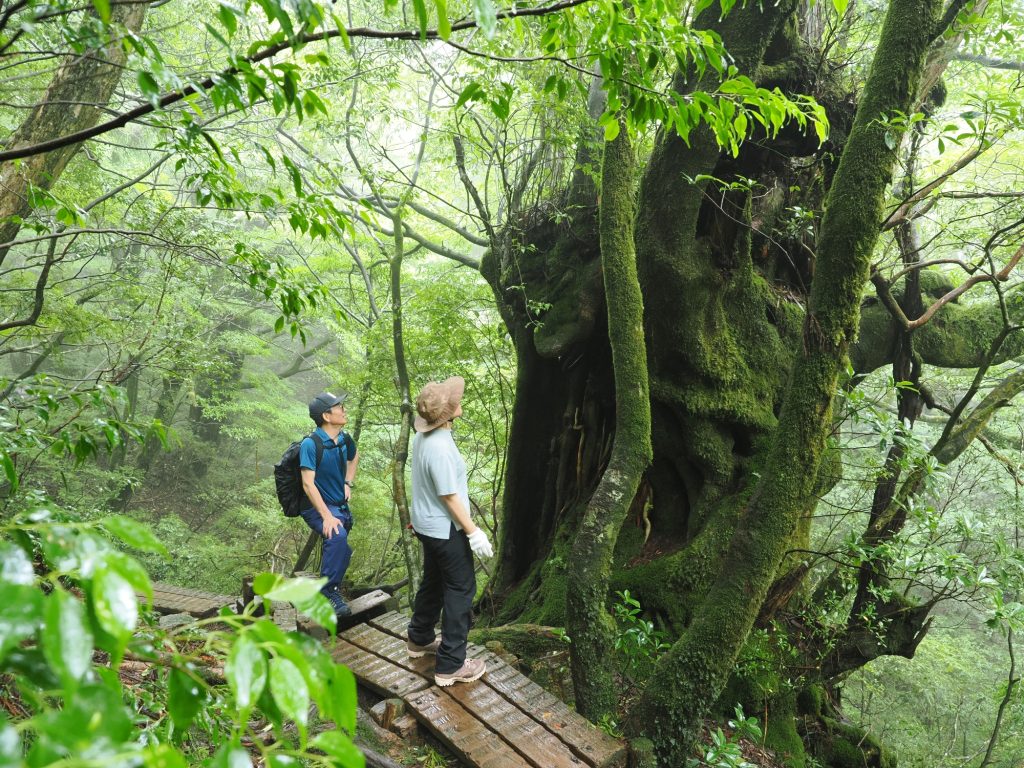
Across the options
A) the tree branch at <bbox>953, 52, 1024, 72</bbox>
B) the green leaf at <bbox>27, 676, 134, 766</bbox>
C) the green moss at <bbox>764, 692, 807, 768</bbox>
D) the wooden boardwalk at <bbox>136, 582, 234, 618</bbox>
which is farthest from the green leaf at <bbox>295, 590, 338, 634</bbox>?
the tree branch at <bbox>953, 52, 1024, 72</bbox>

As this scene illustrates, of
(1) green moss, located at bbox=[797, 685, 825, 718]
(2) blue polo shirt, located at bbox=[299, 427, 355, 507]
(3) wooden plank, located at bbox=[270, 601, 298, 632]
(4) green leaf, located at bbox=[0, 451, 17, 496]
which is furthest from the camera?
(1) green moss, located at bbox=[797, 685, 825, 718]

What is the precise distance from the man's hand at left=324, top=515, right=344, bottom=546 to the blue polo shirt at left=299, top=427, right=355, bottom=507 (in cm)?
24

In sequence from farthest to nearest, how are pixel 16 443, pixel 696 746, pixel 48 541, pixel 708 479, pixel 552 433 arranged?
pixel 552 433, pixel 708 479, pixel 696 746, pixel 16 443, pixel 48 541

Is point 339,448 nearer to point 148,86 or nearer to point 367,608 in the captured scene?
point 367,608

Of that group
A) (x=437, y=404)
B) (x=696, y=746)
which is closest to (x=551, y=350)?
(x=437, y=404)

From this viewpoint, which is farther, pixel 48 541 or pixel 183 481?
pixel 183 481

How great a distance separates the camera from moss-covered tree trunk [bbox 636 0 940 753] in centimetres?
337

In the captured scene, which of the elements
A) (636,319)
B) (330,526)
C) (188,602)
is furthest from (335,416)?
(188,602)

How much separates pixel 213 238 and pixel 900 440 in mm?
7362

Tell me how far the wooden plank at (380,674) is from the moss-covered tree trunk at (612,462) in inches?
40.2

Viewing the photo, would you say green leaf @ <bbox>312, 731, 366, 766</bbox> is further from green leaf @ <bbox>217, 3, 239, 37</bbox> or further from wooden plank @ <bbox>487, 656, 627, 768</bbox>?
wooden plank @ <bbox>487, 656, 627, 768</bbox>

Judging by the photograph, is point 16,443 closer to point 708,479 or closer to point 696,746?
point 696,746

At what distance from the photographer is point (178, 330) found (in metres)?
9.61

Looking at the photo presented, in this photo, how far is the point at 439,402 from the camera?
3.73 metres
